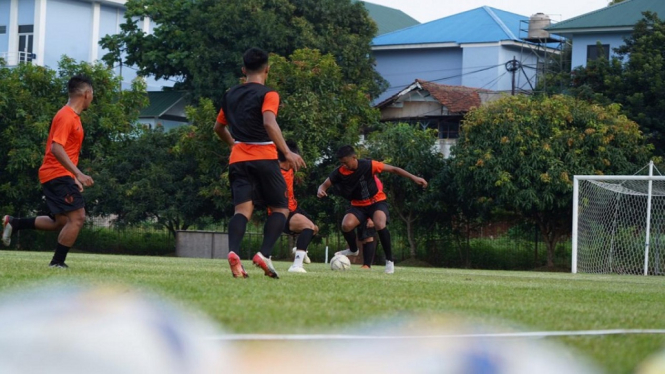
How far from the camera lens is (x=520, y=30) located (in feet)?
191

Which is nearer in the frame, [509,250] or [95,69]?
[509,250]

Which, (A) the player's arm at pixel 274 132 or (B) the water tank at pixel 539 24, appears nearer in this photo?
(A) the player's arm at pixel 274 132

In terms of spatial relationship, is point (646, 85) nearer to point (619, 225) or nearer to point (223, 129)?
point (619, 225)

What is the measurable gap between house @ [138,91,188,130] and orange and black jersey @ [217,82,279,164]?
4629 centimetres

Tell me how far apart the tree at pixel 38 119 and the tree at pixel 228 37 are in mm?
8246

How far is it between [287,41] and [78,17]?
55.6 feet

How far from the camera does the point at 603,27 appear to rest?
47156mm

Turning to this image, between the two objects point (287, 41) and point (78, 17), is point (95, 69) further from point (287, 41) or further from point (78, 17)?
point (78, 17)

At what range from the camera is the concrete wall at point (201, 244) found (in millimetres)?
32344

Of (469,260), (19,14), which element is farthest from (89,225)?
(19,14)

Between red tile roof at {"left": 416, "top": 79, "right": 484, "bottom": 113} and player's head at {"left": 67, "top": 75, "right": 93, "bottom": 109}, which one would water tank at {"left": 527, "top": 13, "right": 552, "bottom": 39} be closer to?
red tile roof at {"left": 416, "top": 79, "right": 484, "bottom": 113}

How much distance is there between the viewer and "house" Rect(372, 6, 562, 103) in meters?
56.4

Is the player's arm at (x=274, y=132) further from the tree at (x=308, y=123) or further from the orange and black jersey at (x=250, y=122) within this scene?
the tree at (x=308, y=123)

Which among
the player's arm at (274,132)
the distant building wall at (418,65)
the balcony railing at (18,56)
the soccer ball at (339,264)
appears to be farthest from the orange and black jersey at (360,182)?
the balcony railing at (18,56)
